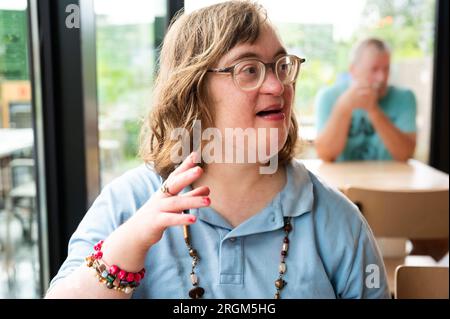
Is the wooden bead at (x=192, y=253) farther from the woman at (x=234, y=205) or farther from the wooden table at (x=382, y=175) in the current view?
the wooden table at (x=382, y=175)

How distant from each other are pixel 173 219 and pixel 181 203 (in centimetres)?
2

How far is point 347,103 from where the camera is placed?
2.01 metres

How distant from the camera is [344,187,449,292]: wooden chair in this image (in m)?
1.41

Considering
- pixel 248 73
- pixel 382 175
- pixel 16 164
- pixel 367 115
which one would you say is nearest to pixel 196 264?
pixel 248 73

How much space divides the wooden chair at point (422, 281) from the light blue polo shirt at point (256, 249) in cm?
22

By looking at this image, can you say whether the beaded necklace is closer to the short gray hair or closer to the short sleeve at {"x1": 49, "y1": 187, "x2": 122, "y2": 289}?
the short sleeve at {"x1": 49, "y1": 187, "x2": 122, "y2": 289}

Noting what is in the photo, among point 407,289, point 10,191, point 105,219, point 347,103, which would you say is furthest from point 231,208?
point 347,103

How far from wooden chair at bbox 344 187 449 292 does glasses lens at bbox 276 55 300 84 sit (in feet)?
2.69

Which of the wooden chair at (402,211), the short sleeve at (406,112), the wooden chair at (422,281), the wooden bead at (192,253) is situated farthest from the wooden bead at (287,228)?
the short sleeve at (406,112)

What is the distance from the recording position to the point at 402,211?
142 centimetres

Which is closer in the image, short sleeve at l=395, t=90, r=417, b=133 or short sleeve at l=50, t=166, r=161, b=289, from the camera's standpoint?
short sleeve at l=50, t=166, r=161, b=289

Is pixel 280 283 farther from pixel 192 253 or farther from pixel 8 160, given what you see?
pixel 8 160

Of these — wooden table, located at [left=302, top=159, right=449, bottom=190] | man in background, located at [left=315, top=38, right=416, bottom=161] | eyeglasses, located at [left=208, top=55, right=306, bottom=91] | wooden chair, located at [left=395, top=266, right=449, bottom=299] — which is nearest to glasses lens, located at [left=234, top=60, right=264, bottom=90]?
eyeglasses, located at [left=208, top=55, right=306, bottom=91]
